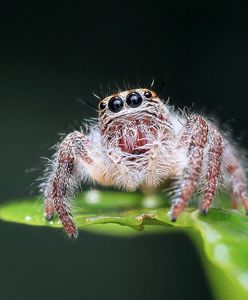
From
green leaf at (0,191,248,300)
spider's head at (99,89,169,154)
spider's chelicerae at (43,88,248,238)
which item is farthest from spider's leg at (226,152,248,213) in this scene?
spider's head at (99,89,169,154)

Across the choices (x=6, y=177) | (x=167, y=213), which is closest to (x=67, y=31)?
(x=6, y=177)

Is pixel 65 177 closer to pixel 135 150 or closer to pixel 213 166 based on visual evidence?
pixel 135 150

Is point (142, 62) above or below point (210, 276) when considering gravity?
above

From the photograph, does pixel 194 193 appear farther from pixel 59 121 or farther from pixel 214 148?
pixel 59 121

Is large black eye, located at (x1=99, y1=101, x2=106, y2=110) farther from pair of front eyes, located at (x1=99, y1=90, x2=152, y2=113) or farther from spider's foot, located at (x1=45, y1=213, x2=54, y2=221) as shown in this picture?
spider's foot, located at (x1=45, y1=213, x2=54, y2=221)

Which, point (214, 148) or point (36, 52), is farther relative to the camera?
point (36, 52)

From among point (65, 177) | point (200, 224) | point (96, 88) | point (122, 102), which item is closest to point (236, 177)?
point (122, 102)
